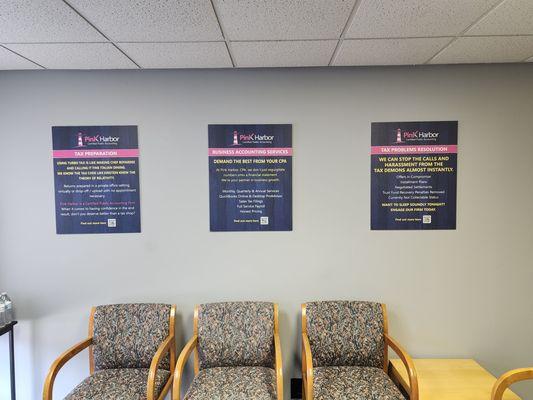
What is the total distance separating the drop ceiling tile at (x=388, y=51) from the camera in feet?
6.04

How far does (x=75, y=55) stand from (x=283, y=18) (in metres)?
1.32

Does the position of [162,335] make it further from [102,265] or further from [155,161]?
[155,161]

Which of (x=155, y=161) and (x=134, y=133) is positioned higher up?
(x=134, y=133)

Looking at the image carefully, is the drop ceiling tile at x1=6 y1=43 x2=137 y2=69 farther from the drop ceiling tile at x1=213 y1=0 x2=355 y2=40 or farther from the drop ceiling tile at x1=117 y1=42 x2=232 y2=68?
the drop ceiling tile at x1=213 y1=0 x2=355 y2=40

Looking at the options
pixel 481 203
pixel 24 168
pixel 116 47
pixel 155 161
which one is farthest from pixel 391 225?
pixel 24 168

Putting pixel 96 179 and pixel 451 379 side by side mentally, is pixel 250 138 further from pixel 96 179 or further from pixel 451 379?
pixel 451 379

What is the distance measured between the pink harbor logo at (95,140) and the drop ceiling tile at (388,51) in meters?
1.66

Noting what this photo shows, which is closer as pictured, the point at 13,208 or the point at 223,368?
the point at 223,368

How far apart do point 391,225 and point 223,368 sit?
1.53 m

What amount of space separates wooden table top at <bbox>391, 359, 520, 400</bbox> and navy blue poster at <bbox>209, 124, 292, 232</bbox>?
50.4 inches

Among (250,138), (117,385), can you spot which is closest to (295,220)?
(250,138)

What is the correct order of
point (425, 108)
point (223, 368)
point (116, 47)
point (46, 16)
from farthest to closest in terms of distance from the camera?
point (425, 108), point (223, 368), point (116, 47), point (46, 16)

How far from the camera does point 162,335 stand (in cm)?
218

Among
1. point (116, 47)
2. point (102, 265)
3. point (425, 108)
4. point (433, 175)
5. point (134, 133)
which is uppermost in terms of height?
point (116, 47)
